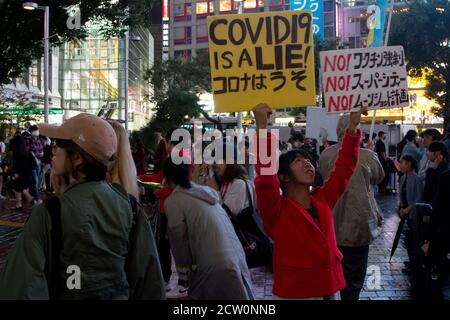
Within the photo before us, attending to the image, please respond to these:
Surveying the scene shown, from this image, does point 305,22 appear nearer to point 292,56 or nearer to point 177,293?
point 292,56

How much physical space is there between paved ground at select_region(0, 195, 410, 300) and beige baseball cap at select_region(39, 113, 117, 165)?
4.20 metres

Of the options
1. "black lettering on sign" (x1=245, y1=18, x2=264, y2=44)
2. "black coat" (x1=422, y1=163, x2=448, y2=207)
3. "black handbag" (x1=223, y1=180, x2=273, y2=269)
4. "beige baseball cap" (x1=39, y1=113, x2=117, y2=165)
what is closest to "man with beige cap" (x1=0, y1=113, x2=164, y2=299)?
"beige baseball cap" (x1=39, y1=113, x2=117, y2=165)

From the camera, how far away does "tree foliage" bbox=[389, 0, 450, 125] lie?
90.3 ft

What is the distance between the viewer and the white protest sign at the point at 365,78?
4.80 metres

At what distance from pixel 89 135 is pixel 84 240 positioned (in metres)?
0.46

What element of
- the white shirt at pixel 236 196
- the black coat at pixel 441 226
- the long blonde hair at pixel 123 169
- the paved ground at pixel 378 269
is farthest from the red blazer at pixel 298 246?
the paved ground at pixel 378 269

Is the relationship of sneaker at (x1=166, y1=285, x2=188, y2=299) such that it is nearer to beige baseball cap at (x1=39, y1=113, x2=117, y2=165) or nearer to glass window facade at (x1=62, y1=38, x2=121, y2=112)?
beige baseball cap at (x1=39, y1=113, x2=117, y2=165)

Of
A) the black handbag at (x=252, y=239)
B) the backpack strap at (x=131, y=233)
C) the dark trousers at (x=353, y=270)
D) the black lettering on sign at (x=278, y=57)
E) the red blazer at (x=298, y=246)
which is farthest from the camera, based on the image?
the black handbag at (x=252, y=239)

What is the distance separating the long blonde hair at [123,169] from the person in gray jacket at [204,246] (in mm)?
1096

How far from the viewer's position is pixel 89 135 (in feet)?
7.72

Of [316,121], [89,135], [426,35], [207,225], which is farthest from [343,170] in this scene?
[426,35]

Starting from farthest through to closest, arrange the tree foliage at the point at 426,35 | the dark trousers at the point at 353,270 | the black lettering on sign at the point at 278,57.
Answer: the tree foliage at the point at 426,35 → the dark trousers at the point at 353,270 → the black lettering on sign at the point at 278,57

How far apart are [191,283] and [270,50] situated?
1.82 metres

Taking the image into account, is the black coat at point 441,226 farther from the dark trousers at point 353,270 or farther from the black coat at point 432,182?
the black coat at point 432,182
